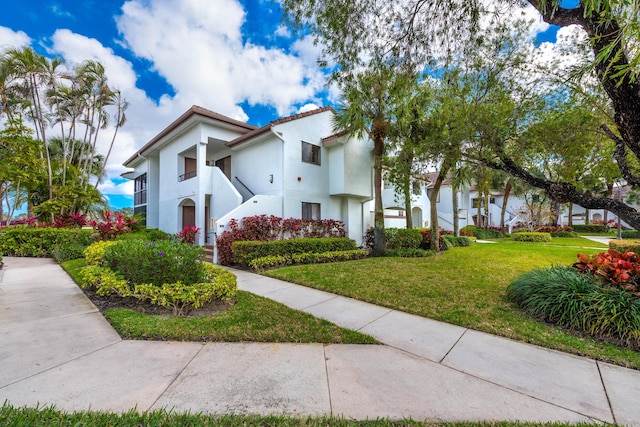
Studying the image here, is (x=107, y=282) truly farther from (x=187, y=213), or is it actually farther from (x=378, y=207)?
(x=187, y=213)

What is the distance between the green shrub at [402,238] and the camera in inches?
540

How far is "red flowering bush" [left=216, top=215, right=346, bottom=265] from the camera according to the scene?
10.2m

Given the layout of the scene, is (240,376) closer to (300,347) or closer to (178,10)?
(300,347)

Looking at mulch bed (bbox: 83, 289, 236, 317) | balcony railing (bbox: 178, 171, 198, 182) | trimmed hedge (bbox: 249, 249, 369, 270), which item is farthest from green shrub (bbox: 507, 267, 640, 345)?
balcony railing (bbox: 178, 171, 198, 182)

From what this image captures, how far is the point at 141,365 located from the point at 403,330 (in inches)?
140

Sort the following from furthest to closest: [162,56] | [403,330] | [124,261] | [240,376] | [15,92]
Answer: [15,92] → [162,56] → [124,261] → [403,330] → [240,376]

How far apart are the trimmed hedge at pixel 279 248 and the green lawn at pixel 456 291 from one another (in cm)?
131

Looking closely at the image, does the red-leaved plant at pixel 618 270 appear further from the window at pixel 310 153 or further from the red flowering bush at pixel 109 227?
the red flowering bush at pixel 109 227

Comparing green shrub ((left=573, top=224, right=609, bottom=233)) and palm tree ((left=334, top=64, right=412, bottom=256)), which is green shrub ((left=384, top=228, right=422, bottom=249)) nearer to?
palm tree ((left=334, top=64, right=412, bottom=256))

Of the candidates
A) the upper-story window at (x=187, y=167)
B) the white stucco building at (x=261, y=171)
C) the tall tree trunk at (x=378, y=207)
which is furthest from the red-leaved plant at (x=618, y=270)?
the upper-story window at (x=187, y=167)

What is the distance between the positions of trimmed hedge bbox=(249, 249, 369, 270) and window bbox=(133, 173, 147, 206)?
47.8ft

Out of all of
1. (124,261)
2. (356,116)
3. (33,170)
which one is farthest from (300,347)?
(33,170)

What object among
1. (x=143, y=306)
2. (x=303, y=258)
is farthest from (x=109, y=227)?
(x=143, y=306)

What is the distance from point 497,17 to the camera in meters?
5.45
